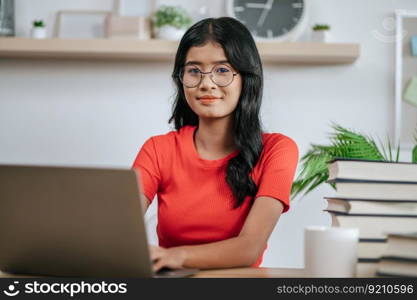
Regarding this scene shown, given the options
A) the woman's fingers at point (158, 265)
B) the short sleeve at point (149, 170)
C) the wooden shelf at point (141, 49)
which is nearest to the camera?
the woman's fingers at point (158, 265)

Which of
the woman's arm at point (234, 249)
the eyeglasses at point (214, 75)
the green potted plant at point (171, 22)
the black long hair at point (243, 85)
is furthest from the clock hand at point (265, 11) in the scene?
the woman's arm at point (234, 249)

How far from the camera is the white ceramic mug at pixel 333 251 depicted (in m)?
0.94

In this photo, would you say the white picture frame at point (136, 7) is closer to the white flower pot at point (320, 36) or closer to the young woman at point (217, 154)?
the white flower pot at point (320, 36)

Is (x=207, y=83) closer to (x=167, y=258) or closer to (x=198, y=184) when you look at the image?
(x=198, y=184)

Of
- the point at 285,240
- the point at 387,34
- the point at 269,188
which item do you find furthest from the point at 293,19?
the point at 269,188

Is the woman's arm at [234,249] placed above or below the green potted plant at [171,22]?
below

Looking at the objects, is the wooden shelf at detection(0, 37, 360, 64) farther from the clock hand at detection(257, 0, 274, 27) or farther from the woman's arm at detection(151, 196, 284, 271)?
the woman's arm at detection(151, 196, 284, 271)

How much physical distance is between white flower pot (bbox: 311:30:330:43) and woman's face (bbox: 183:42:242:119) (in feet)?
4.90

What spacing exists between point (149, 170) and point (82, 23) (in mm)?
1702

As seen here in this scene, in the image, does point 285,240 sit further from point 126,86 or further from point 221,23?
point 221,23

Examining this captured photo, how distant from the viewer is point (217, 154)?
5.49 ft

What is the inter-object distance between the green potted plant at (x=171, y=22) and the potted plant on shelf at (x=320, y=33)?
610mm

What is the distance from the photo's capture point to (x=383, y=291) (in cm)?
83

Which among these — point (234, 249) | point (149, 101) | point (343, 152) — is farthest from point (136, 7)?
point (234, 249)
